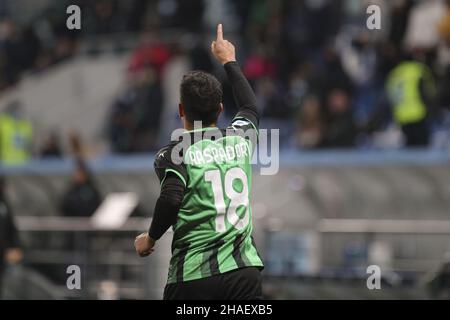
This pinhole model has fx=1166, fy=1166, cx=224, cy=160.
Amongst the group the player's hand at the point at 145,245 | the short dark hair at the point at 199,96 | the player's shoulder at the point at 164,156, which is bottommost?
the player's hand at the point at 145,245

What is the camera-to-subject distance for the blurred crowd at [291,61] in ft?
49.8

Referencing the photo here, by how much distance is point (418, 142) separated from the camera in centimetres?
1463

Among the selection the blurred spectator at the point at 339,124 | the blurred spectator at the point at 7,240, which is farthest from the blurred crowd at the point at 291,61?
the blurred spectator at the point at 7,240

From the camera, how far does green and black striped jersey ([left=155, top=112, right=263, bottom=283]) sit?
5848mm

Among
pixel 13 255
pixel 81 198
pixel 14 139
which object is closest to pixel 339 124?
pixel 81 198

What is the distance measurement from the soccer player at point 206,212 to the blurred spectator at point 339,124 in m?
9.32

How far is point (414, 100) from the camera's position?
1474 cm

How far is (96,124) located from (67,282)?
6.85 meters

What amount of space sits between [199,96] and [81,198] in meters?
9.16

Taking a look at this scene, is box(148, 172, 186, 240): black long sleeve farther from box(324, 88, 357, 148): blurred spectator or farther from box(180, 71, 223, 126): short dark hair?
box(324, 88, 357, 148): blurred spectator

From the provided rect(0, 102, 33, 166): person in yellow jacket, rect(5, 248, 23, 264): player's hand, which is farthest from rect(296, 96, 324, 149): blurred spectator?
rect(0, 102, 33, 166): person in yellow jacket

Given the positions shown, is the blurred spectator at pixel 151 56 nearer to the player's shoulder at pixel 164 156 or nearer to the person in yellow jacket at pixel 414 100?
the person in yellow jacket at pixel 414 100

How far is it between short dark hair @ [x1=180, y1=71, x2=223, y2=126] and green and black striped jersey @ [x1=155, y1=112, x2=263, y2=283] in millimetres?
87
